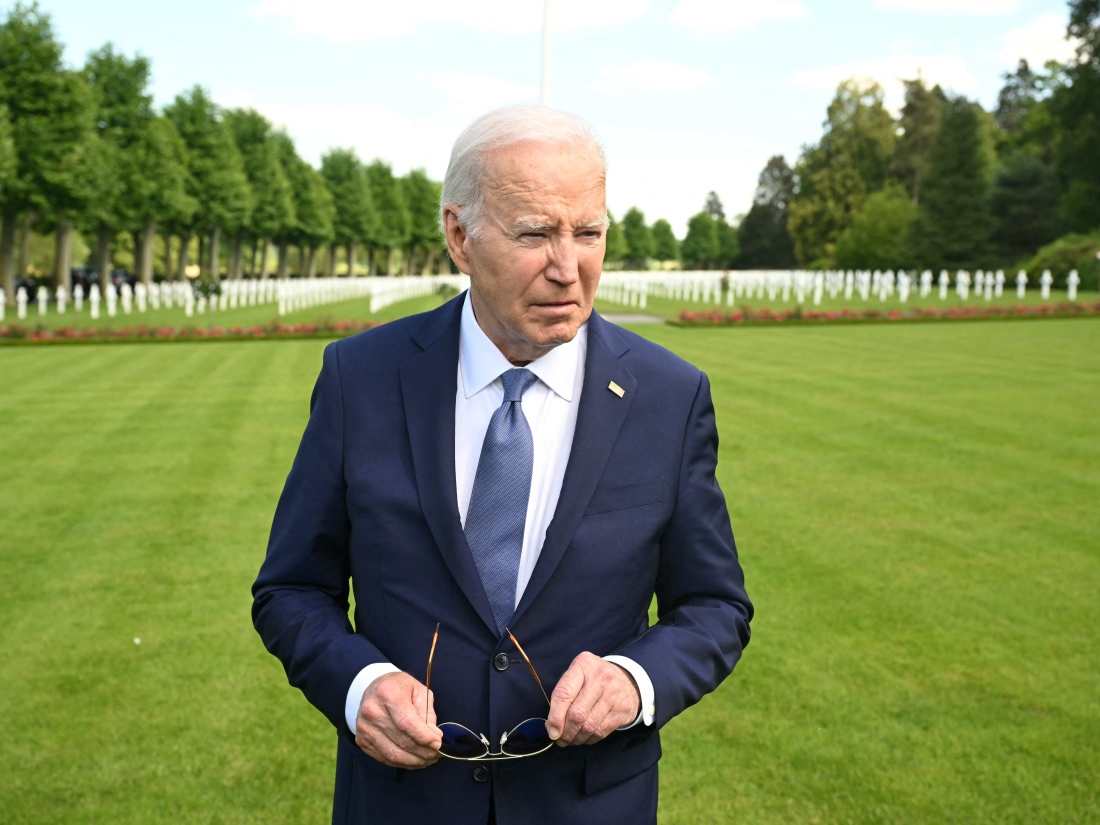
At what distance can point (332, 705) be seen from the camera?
80.7 inches

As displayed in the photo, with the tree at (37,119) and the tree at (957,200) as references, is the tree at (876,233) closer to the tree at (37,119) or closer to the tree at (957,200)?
the tree at (957,200)

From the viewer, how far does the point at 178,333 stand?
27734 millimetres

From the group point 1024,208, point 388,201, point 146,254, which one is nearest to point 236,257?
point 146,254

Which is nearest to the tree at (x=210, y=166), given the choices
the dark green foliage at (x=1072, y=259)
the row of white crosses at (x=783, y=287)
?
the row of white crosses at (x=783, y=287)

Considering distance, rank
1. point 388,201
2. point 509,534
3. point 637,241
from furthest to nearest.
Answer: point 637,241 → point 388,201 → point 509,534

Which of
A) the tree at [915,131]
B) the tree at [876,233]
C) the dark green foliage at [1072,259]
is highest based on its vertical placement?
the tree at [915,131]

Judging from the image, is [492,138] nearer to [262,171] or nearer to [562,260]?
[562,260]

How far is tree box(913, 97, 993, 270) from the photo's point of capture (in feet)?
212

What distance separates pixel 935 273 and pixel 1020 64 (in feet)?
159

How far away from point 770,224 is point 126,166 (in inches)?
2745

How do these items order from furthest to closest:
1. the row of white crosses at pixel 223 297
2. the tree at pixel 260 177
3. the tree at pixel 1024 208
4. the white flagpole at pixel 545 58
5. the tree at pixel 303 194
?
the tree at pixel 303 194 < the tree at pixel 260 177 < the tree at pixel 1024 208 < the row of white crosses at pixel 223 297 < the white flagpole at pixel 545 58

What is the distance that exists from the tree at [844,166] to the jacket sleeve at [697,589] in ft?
278

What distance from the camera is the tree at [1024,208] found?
66312 mm

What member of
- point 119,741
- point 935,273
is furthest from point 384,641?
point 935,273
